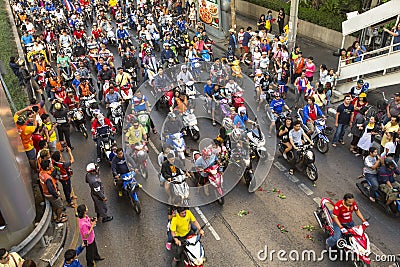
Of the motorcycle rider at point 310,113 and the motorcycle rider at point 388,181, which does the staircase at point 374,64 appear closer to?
the motorcycle rider at point 310,113

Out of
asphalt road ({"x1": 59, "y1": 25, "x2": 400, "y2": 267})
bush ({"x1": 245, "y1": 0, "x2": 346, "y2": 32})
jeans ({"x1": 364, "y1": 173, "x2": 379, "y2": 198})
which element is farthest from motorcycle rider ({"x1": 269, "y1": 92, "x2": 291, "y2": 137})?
bush ({"x1": 245, "y1": 0, "x2": 346, "y2": 32})

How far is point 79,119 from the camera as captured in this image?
13.6m

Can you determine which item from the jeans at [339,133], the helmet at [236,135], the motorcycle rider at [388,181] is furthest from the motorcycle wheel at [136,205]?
the jeans at [339,133]

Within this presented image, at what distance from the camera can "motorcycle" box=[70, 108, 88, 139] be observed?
13.6 m

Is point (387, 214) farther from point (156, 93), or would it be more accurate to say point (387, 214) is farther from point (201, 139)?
point (156, 93)

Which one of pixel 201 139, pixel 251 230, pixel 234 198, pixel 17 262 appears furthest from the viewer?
pixel 201 139

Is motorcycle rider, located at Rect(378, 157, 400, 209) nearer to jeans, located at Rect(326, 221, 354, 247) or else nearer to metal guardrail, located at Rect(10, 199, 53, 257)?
jeans, located at Rect(326, 221, 354, 247)

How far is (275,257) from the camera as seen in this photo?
8.78m

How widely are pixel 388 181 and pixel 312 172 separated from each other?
196 centimetres

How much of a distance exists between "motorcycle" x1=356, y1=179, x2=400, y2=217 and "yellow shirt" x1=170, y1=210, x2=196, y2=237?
4853 millimetres

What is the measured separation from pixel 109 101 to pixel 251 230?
684 centimetres

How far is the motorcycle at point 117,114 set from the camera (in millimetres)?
13438

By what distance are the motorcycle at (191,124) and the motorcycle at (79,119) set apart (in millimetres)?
3591

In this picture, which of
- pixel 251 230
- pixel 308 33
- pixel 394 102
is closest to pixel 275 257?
pixel 251 230
